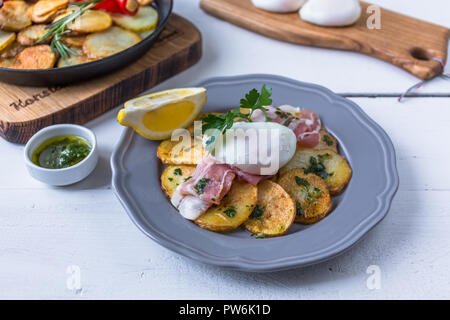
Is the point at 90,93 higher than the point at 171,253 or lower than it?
higher

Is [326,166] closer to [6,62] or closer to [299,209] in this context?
[299,209]

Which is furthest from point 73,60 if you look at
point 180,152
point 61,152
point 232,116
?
point 232,116

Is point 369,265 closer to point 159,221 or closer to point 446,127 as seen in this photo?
point 159,221

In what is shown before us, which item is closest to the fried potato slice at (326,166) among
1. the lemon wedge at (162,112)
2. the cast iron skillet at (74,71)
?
the lemon wedge at (162,112)

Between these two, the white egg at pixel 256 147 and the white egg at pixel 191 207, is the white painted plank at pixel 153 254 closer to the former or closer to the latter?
the white egg at pixel 191 207

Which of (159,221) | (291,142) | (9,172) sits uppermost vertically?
(291,142)

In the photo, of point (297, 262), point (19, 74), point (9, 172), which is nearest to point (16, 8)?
point (19, 74)
